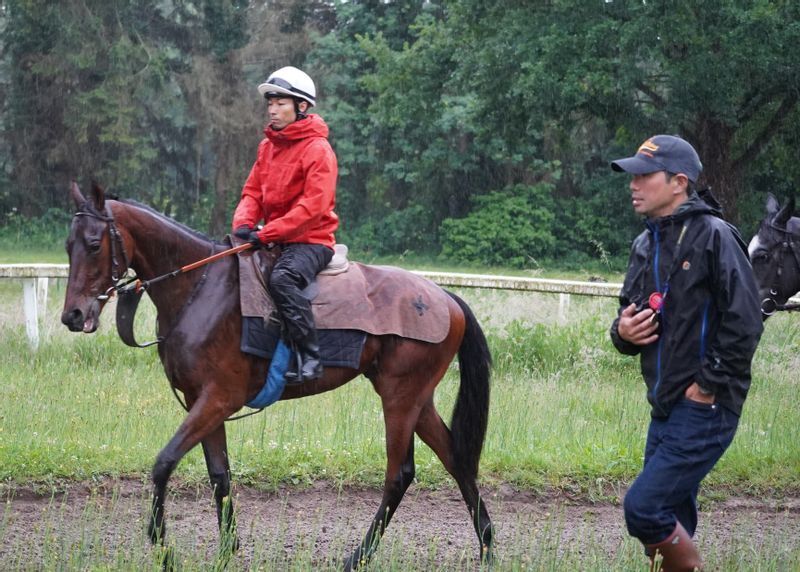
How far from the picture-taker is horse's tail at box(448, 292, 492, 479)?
6.34 metres

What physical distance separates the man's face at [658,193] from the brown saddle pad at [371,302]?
84.2 inches

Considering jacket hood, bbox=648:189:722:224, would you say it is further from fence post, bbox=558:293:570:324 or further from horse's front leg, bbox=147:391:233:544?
fence post, bbox=558:293:570:324

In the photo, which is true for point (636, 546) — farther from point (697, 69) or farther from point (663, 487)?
point (697, 69)

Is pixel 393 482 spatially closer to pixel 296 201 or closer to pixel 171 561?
pixel 171 561

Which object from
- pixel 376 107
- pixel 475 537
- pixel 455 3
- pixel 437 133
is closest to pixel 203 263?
pixel 475 537

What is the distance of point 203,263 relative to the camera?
5.97 meters

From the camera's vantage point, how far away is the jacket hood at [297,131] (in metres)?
6.07

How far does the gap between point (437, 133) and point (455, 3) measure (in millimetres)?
7736

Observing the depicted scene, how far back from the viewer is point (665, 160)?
4.45 m

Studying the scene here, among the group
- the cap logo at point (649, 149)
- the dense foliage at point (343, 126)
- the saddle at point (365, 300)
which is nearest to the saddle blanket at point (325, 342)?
the saddle at point (365, 300)

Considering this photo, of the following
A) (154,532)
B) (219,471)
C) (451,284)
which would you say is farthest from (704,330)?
(451,284)

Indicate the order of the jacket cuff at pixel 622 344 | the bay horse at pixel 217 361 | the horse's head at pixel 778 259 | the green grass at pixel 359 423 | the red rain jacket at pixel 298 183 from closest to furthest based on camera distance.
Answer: the jacket cuff at pixel 622 344, the bay horse at pixel 217 361, the red rain jacket at pixel 298 183, the green grass at pixel 359 423, the horse's head at pixel 778 259

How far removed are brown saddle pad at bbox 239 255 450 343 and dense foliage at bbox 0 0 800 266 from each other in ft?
64.6

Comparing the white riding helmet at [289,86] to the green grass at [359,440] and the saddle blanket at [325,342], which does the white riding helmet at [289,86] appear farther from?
the green grass at [359,440]
